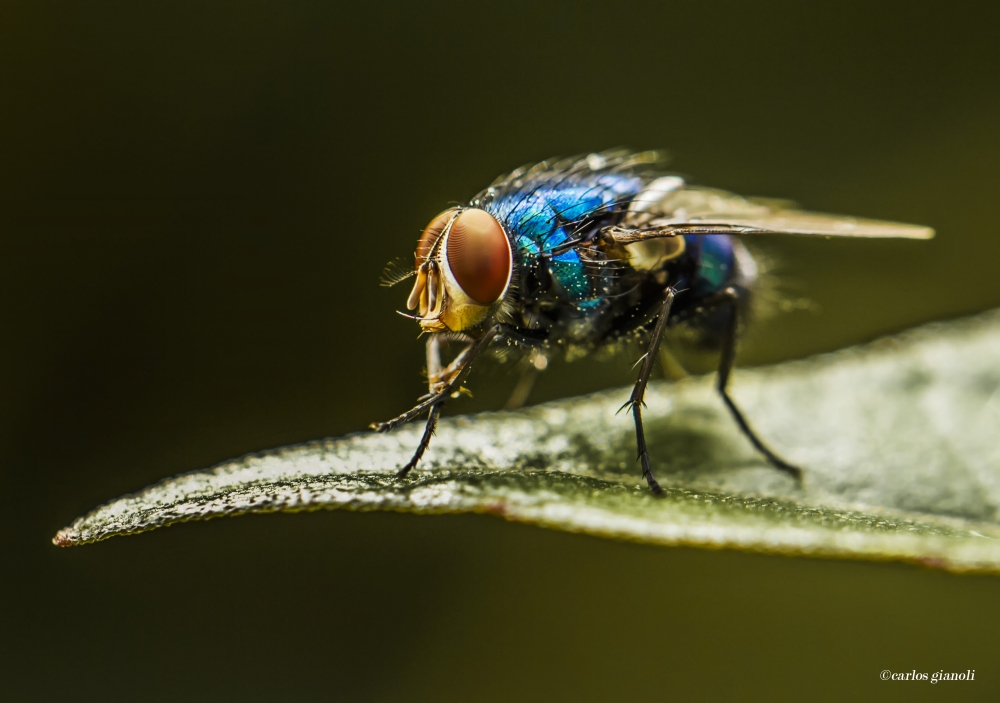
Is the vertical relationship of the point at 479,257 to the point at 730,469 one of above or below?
above

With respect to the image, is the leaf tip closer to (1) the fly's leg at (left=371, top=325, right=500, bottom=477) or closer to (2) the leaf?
(2) the leaf

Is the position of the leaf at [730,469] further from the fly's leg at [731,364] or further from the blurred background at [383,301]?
the blurred background at [383,301]

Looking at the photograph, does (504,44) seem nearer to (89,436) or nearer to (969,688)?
(89,436)

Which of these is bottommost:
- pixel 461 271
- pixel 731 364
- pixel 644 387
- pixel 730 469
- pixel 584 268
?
pixel 730 469

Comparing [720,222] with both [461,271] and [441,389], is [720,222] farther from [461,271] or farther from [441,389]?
[441,389]

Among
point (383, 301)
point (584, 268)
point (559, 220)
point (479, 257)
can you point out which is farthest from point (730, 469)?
point (383, 301)

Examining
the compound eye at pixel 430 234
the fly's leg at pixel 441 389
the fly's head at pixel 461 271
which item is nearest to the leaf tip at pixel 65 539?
the fly's leg at pixel 441 389

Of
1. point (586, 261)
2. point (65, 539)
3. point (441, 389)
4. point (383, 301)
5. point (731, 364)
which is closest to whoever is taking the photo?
point (65, 539)
